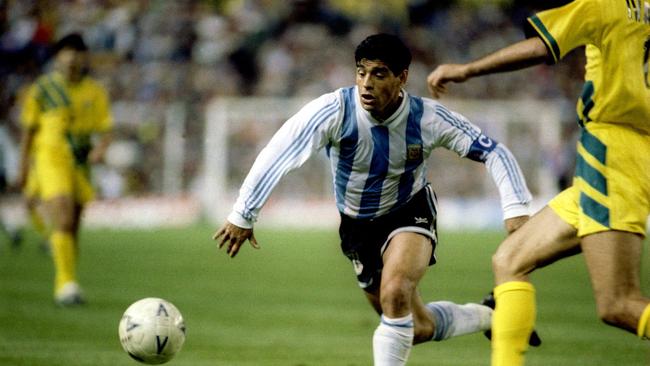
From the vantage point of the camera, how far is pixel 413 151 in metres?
6.79

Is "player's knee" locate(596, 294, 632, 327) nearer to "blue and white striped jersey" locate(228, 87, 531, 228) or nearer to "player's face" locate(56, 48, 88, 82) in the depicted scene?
"blue and white striped jersey" locate(228, 87, 531, 228)

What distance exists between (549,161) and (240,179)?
6511 millimetres

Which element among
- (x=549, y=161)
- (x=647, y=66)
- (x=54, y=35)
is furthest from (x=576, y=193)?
(x=54, y=35)

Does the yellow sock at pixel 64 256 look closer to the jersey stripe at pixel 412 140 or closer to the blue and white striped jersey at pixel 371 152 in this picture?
the blue and white striped jersey at pixel 371 152

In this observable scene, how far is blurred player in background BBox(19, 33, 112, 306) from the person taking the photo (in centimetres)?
1178

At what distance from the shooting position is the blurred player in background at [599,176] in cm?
547

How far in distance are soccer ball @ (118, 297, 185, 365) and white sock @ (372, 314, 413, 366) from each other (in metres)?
1.29

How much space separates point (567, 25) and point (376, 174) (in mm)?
1679

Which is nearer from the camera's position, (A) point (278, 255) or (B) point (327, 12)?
(A) point (278, 255)

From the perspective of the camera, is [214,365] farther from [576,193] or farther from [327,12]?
[327,12]

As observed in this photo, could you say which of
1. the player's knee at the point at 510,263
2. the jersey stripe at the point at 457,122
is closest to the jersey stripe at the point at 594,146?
the player's knee at the point at 510,263

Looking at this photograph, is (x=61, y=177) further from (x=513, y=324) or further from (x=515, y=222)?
(x=513, y=324)

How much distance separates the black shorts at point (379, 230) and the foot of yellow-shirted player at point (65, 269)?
203 inches

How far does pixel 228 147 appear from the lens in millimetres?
26688
